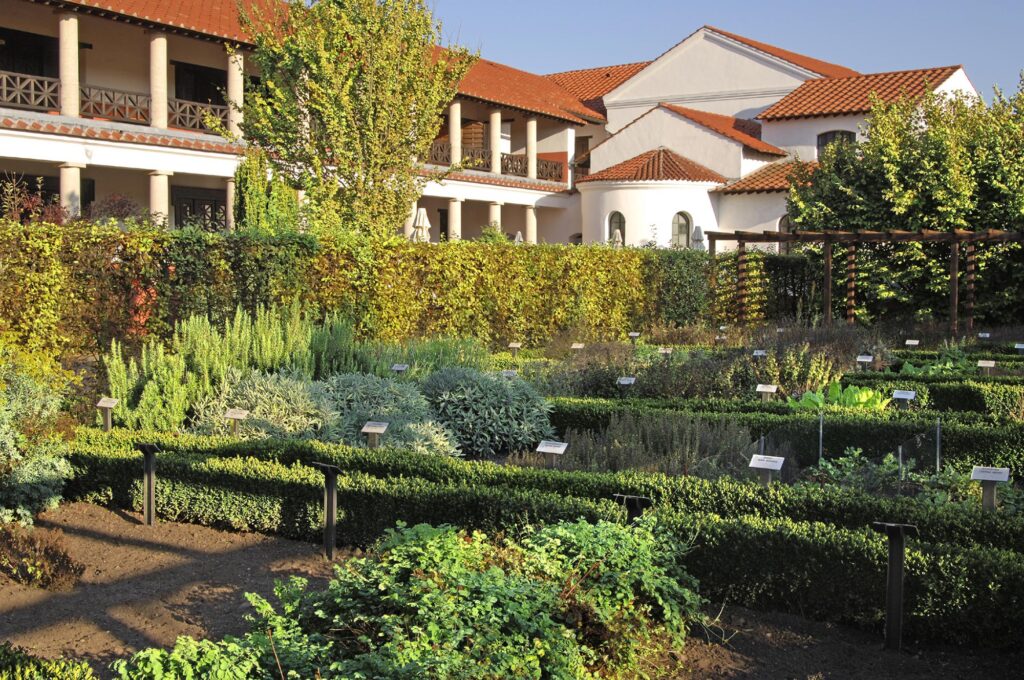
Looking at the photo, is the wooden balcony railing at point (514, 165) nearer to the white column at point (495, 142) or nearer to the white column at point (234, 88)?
the white column at point (495, 142)

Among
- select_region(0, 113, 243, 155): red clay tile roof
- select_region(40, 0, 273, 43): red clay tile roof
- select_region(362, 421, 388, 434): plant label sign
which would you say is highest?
select_region(40, 0, 273, 43): red clay tile roof

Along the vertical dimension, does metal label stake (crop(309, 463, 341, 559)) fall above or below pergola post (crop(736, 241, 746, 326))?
below

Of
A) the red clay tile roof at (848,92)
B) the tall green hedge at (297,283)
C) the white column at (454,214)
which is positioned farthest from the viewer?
the red clay tile roof at (848,92)

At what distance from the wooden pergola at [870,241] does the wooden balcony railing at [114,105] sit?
1316 centimetres

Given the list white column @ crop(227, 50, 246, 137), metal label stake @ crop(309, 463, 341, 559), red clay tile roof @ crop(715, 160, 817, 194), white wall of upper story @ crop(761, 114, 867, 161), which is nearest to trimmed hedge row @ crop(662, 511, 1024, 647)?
metal label stake @ crop(309, 463, 341, 559)

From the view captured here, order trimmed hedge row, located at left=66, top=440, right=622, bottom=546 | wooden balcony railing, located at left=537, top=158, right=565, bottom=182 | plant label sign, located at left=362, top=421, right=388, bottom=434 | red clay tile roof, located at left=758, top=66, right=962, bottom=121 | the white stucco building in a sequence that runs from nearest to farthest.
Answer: trimmed hedge row, located at left=66, top=440, right=622, bottom=546 → plant label sign, located at left=362, top=421, right=388, bottom=434 → the white stucco building → red clay tile roof, located at left=758, top=66, right=962, bottom=121 → wooden balcony railing, located at left=537, top=158, right=565, bottom=182

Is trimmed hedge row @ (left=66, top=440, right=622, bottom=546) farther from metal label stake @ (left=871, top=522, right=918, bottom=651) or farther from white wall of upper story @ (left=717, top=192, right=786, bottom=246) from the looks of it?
white wall of upper story @ (left=717, top=192, right=786, bottom=246)

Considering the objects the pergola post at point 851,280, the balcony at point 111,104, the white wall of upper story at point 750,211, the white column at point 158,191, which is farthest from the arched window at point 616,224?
the white column at point 158,191

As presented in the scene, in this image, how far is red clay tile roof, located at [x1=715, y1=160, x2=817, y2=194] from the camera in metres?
30.3

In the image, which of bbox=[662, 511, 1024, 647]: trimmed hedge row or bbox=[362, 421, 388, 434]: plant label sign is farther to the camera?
bbox=[362, 421, 388, 434]: plant label sign

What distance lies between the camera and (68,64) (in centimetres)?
2017

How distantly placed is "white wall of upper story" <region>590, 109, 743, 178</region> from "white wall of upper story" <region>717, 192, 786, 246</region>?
897 millimetres

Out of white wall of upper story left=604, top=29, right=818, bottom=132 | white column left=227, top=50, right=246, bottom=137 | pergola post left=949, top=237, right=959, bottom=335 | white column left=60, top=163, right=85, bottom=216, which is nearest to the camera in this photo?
pergola post left=949, top=237, right=959, bottom=335

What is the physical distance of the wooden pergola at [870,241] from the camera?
1880 cm
